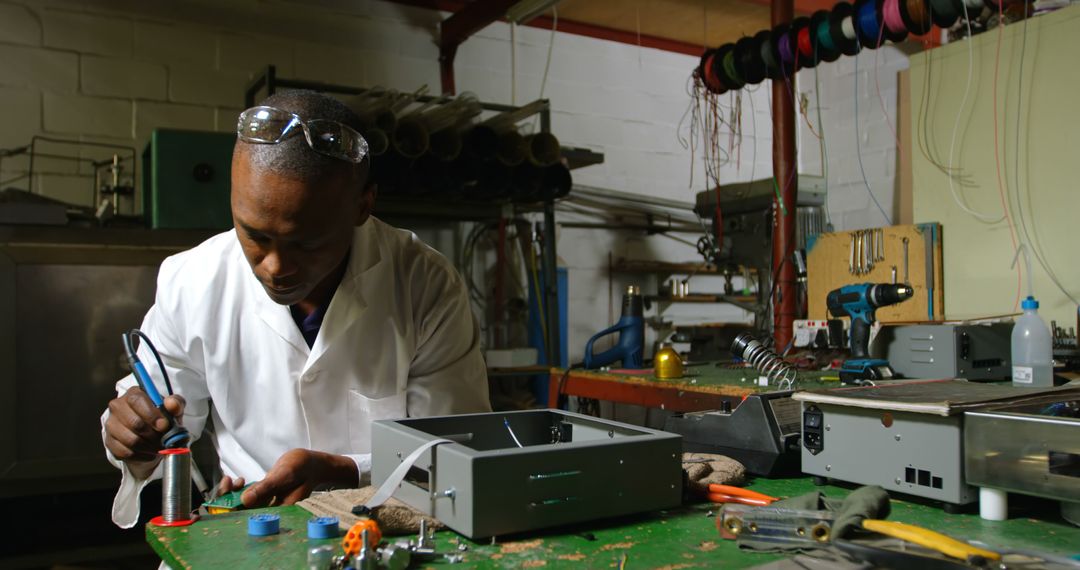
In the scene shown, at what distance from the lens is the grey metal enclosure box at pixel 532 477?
0.79 metres

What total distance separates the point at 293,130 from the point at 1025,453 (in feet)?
3.34

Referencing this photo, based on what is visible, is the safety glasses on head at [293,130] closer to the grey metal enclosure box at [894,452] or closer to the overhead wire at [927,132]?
the grey metal enclosure box at [894,452]

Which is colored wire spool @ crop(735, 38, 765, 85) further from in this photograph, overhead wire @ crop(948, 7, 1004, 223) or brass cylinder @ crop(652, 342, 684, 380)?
brass cylinder @ crop(652, 342, 684, 380)

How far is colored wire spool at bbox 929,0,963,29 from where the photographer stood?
7.68 ft

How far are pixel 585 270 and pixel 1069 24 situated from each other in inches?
91.7

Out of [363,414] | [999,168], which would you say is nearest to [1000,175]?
[999,168]

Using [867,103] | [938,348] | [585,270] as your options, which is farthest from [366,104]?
[867,103]

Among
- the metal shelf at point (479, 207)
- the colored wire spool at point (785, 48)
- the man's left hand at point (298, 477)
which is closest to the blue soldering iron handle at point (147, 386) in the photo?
the man's left hand at point (298, 477)

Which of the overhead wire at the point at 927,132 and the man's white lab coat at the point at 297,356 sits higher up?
the overhead wire at the point at 927,132

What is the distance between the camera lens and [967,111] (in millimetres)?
2680

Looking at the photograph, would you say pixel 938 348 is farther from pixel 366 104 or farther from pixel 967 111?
pixel 366 104

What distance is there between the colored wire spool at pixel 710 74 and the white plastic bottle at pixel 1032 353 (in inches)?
62.5

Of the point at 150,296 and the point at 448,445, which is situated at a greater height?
the point at 150,296

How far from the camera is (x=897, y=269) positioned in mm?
2783
